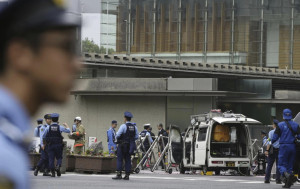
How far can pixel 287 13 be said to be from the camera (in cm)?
6250

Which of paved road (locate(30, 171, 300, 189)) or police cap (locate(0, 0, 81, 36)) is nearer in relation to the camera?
police cap (locate(0, 0, 81, 36))

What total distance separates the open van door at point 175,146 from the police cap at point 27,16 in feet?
85.2

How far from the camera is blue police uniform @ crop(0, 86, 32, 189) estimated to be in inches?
57.1

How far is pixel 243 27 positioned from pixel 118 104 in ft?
80.3

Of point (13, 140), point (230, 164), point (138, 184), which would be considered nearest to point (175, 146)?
point (230, 164)

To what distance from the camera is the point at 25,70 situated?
1508mm

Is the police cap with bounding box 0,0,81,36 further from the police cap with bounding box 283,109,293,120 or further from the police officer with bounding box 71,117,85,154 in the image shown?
the police officer with bounding box 71,117,85,154

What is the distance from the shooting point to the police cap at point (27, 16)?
Answer: 1497 millimetres

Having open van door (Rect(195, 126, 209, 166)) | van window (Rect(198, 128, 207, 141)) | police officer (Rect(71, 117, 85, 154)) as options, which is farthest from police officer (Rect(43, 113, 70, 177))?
van window (Rect(198, 128, 207, 141))

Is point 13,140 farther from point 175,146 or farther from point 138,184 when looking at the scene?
point 175,146

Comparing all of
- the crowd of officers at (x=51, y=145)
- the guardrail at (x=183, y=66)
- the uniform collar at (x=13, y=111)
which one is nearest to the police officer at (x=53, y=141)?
the crowd of officers at (x=51, y=145)

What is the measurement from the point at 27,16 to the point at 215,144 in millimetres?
26044

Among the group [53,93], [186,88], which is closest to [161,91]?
[186,88]

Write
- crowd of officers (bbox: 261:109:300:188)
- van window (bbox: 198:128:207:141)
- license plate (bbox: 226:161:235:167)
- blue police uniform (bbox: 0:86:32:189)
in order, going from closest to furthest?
blue police uniform (bbox: 0:86:32:189) < crowd of officers (bbox: 261:109:300:188) < license plate (bbox: 226:161:235:167) < van window (bbox: 198:128:207:141)
